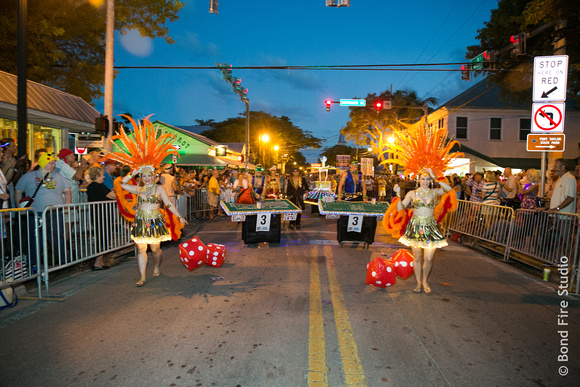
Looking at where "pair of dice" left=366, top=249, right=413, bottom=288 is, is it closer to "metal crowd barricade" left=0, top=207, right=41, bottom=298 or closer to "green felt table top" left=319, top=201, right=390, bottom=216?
"green felt table top" left=319, top=201, right=390, bottom=216

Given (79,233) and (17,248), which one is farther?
(79,233)

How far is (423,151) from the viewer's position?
6.24 meters

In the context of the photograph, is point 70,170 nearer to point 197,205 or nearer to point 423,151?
point 423,151

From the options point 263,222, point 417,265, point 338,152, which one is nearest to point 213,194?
point 263,222

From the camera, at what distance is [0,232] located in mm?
5086

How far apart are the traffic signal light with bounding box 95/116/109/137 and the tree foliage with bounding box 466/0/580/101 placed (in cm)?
1346

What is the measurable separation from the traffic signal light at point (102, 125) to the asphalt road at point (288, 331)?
5.83 metres

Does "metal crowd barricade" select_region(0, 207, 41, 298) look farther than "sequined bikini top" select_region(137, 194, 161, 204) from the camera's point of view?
No

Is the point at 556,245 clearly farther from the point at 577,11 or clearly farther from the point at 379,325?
the point at 577,11

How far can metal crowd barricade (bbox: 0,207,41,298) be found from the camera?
528 cm

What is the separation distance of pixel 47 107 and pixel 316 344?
39.9 feet

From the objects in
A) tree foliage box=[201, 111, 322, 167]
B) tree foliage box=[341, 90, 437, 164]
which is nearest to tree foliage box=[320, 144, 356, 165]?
tree foliage box=[201, 111, 322, 167]

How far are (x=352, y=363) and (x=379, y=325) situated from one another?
3.41ft

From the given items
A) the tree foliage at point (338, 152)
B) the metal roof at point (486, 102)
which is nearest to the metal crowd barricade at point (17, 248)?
the metal roof at point (486, 102)
